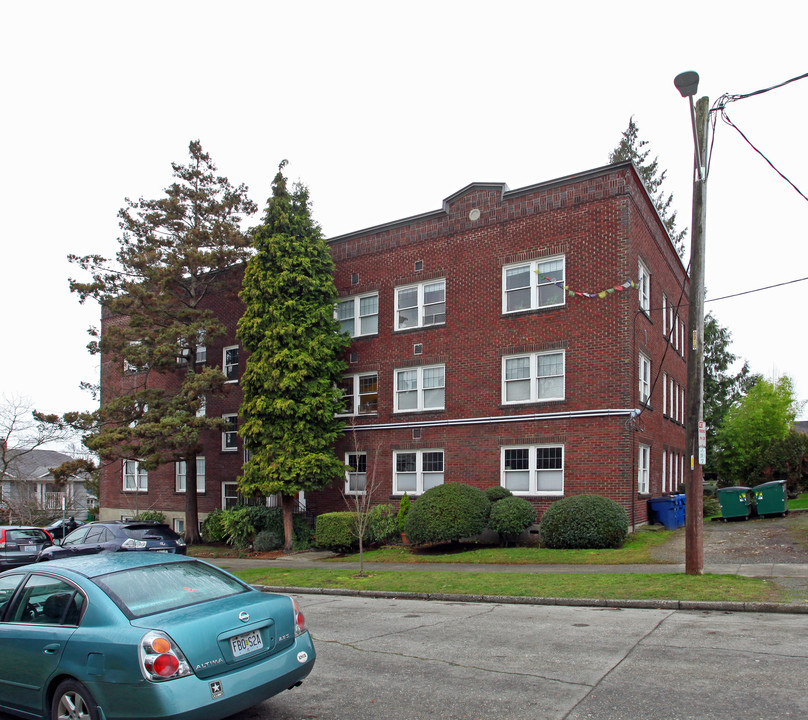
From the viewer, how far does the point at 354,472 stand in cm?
2531

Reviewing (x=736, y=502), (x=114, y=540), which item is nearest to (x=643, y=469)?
(x=736, y=502)

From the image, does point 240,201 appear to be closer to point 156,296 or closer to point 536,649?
point 156,296

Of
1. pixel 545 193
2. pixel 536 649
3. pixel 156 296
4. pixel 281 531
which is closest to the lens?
pixel 536 649

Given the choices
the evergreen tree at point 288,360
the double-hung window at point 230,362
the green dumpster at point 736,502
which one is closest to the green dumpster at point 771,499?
the green dumpster at point 736,502

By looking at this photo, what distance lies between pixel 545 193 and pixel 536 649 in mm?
16406

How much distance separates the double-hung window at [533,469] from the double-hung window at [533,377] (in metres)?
1.53

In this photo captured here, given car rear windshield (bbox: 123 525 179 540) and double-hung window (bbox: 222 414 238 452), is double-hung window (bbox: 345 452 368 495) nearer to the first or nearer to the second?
double-hung window (bbox: 222 414 238 452)

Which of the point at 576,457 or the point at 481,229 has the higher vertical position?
the point at 481,229

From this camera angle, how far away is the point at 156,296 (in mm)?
26781

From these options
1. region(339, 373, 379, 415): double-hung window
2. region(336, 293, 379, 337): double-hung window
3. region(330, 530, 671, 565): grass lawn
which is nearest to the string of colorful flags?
region(330, 530, 671, 565): grass lawn

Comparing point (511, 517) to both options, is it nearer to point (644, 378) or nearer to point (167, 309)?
point (644, 378)

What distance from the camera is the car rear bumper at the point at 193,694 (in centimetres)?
477

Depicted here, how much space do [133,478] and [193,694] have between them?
3211 centimetres

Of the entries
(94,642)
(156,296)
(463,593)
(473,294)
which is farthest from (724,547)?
(156,296)
